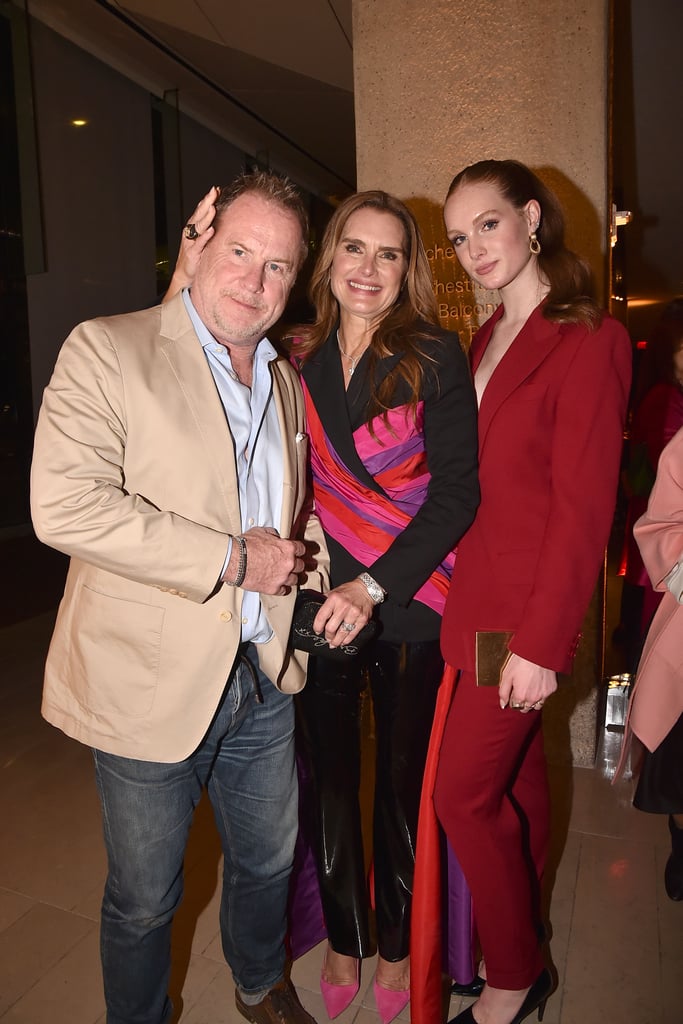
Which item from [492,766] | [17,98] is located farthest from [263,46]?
[492,766]

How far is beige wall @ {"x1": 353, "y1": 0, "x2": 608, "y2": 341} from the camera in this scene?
285 cm

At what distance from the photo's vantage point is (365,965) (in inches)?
82.5

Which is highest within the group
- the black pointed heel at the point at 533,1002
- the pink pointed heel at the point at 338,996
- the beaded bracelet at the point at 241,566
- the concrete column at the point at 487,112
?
the concrete column at the point at 487,112

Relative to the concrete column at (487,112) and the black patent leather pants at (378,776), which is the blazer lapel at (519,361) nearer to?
the black patent leather pants at (378,776)

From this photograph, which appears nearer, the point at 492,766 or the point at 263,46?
the point at 492,766

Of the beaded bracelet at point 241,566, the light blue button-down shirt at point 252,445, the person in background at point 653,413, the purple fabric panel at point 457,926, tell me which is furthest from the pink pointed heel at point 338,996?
the person in background at point 653,413

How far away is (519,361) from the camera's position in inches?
64.5

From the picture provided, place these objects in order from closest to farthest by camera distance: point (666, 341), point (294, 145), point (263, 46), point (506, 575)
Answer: point (506, 575), point (666, 341), point (263, 46), point (294, 145)

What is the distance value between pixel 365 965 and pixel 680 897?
104 cm

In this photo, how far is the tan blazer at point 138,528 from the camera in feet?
4.35

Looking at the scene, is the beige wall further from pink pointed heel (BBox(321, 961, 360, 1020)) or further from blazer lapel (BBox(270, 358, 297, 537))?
pink pointed heel (BBox(321, 961, 360, 1020))

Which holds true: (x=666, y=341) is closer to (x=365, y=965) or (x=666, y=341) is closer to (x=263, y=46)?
(x=365, y=965)

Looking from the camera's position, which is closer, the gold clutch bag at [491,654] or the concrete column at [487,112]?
the gold clutch bag at [491,654]

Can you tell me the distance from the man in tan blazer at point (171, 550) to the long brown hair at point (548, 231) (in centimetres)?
47
